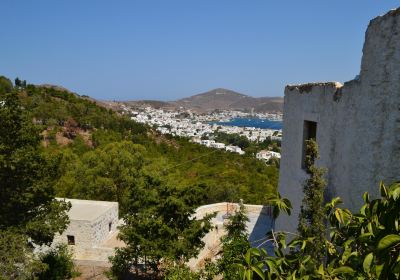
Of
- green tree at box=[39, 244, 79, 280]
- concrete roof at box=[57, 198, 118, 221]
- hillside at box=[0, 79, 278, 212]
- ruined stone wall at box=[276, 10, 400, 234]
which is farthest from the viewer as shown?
hillside at box=[0, 79, 278, 212]

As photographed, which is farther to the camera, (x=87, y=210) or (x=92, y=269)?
(x=87, y=210)

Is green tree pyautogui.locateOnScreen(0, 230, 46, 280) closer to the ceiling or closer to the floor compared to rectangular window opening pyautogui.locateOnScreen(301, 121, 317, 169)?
closer to the floor

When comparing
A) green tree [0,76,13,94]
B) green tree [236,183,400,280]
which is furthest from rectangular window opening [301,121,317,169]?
green tree [0,76,13,94]

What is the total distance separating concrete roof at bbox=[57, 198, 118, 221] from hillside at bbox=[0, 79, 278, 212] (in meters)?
1.79

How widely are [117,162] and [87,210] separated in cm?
609

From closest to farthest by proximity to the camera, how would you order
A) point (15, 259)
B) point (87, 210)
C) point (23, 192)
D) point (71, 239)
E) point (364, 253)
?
point (364, 253) → point (15, 259) → point (23, 192) → point (71, 239) → point (87, 210)

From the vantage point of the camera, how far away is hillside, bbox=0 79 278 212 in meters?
22.8

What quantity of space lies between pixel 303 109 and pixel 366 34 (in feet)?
11.3

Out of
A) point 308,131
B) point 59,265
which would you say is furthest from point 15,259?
point 308,131

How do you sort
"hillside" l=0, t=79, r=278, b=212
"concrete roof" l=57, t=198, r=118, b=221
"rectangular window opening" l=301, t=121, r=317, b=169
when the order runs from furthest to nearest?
1. "hillside" l=0, t=79, r=278, b=212
2. "concrete roof" l=57, t=198, r=118, b=221
3. "rectangular window opening" l=301, t=121, r=317, b=169

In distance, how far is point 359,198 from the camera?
5898 millimetres

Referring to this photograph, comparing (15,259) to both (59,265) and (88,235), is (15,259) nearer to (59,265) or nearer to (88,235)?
(59,265)

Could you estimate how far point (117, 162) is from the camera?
2316 cm

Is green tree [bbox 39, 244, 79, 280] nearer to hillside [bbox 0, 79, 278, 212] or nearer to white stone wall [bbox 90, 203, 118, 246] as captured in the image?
white stone wall [bbox 90, 203, 118, 246]
